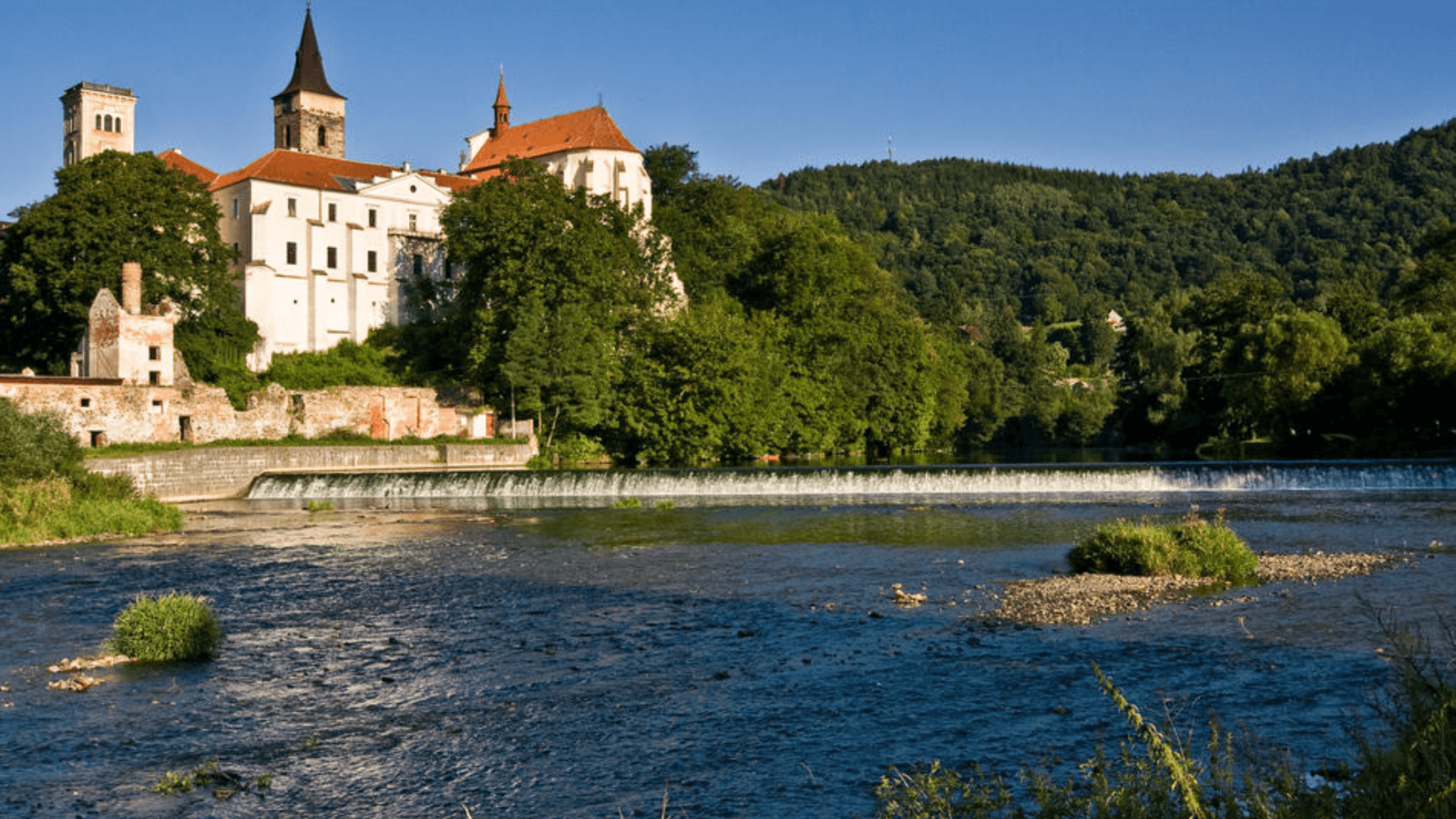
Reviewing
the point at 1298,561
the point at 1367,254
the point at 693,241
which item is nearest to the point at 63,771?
the point at 1298,561

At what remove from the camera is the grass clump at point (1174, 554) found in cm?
2053

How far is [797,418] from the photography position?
63.5 m

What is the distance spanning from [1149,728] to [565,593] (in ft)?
50.1

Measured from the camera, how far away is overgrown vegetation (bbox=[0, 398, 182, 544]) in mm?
29969

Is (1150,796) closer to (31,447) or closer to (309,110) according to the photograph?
(31,447)

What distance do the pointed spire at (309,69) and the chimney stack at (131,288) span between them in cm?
4481

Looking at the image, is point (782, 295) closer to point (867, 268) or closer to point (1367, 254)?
point (867, 268)

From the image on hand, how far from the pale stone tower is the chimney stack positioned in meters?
44.2

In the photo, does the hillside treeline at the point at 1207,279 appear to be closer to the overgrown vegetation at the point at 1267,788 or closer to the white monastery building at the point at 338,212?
the white monastery building at the point at 338,212

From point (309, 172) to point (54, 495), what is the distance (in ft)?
152

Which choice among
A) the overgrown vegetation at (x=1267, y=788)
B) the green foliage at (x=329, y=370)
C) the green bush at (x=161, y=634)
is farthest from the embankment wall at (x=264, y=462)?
the overgrown vegetation at (x=1267, y=788)

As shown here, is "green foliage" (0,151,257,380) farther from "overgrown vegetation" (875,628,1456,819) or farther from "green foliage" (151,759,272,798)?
"overgrown vegetation" (875,628,1456,819)

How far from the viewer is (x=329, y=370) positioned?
216 ft

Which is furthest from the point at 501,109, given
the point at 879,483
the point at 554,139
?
the point at 879,483
